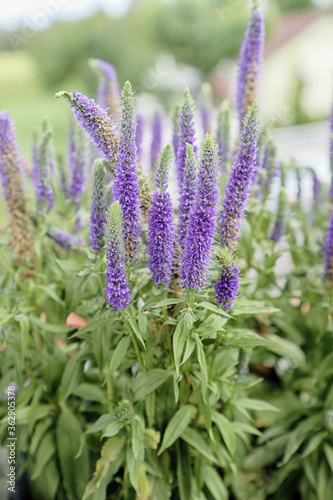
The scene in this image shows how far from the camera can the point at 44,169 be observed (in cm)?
168

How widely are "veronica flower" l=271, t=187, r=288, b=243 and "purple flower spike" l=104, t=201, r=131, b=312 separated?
786 millimetres

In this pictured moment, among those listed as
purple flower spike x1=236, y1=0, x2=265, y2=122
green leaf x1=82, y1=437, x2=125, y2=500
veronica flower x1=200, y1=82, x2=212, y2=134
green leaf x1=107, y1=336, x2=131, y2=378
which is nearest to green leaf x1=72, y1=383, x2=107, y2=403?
green leaf x1=82, y1=437, x2=125, y2=500

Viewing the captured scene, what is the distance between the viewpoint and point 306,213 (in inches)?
91.1

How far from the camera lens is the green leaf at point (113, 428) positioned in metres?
1.32

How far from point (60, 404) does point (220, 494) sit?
0.68 meters

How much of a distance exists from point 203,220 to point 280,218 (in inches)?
29.5

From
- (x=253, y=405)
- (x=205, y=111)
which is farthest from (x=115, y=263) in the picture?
(x=205, y=111)

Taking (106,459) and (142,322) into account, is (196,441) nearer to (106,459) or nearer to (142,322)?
(106,459)

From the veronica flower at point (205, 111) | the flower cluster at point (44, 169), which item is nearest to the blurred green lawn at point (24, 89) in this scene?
the veronica flower at point (205, 111)

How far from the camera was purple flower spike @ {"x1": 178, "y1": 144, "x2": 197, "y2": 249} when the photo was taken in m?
1.15

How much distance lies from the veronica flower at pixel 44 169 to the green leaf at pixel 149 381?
0.71 meters

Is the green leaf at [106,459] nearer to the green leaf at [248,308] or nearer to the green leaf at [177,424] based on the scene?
the green leaf at [177,424]

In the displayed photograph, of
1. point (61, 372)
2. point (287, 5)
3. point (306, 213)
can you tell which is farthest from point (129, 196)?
point (287, 5)

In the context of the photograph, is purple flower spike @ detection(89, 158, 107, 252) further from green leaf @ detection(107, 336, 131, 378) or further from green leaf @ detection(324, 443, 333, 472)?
green leaf @ detection(324, 443, 333, 472)
